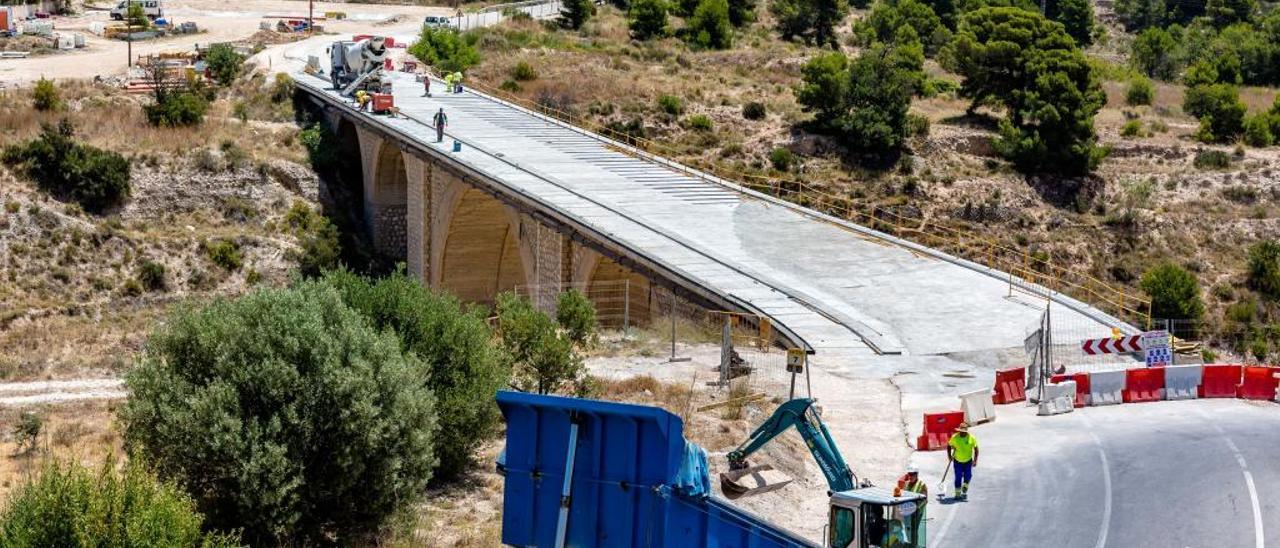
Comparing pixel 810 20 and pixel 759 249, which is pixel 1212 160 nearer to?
pixel 810 20

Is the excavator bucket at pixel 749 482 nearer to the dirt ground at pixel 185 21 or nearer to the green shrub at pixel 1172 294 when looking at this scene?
the green shrub at pixel 1172 294

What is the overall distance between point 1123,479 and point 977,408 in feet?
12.3

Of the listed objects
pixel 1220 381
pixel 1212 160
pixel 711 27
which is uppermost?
pixel 711 27

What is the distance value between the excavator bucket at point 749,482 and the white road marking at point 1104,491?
4.21m

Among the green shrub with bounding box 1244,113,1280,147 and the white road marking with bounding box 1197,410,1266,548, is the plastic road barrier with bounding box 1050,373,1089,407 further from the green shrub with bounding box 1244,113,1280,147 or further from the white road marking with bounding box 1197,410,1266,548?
the green shrub with bounding box 1244,113,1280,147

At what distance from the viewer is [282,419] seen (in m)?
19.0

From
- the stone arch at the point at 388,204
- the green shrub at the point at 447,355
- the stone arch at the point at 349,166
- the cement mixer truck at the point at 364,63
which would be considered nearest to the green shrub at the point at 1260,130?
the stone arch at the point at 388,204

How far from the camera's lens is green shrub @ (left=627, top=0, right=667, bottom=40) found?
81.7 m

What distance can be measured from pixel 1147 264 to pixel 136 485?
158 feet

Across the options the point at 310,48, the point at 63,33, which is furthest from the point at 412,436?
the point at 63,33

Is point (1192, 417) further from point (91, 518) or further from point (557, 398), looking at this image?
point (91, 518)

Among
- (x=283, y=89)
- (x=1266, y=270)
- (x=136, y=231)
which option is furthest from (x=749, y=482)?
(x=283, y=89)

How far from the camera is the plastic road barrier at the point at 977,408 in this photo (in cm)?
2567

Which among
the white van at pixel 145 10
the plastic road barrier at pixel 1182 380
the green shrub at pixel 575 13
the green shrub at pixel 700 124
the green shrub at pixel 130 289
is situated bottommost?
the green shrub at pixel 130 289
